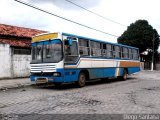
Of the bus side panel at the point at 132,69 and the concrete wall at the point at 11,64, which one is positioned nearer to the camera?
the concrete wall at the point at 11,64

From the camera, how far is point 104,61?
19578mm

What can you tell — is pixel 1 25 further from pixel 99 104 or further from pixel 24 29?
pixel 99 104

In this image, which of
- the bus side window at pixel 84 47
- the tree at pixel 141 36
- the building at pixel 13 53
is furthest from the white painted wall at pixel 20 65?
the tree at pixel 141 36

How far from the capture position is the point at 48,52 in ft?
50.1

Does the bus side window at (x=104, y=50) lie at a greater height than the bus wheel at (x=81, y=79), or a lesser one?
greater

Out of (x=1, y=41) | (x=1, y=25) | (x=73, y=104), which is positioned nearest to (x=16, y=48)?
(x=1, y=41)

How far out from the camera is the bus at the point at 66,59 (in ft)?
48.9

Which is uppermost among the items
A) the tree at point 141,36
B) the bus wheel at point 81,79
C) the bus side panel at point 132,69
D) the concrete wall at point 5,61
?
the tree at point 141,36

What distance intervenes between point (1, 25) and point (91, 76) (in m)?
11.6

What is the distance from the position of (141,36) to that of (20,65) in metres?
39.0

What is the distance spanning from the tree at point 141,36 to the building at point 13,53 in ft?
115

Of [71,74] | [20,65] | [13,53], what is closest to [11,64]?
[13,53]

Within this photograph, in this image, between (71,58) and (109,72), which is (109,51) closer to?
(109,72)

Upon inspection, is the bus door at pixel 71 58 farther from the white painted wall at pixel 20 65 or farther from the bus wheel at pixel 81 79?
the white painted wall at pixel 20 65
